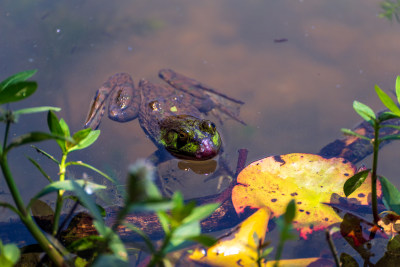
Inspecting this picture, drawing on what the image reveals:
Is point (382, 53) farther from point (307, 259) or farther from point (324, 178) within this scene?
point (307, 259)

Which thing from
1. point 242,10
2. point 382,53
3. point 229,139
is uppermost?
point 242,10

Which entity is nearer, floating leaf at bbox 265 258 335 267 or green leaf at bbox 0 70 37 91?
green leaf at bbox 0 70 37 91

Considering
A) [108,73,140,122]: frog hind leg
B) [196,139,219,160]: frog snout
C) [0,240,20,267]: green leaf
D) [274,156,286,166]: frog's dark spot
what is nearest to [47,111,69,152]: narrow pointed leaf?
[0,240,20,267]: green leaf

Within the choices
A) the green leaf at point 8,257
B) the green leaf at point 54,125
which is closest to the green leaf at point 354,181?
the green leaf at point 54,125

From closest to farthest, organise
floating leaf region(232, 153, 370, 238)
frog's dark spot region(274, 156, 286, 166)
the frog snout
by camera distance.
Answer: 1. floating leaf region(232, 153, 370, 238)
2. frog's dark spot region(274, 156, 286, 166)
3. the frog snout

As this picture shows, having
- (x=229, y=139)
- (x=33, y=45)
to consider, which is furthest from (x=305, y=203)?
(x=33, y=45)

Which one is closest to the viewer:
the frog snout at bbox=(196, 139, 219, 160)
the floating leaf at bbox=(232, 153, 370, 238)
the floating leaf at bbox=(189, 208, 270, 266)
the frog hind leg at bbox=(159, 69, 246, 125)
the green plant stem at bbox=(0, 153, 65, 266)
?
the green plant stem at bbox=(0, 153, 65, 266)

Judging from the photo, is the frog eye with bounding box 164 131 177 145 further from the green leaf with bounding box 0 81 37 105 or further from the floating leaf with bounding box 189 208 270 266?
the green leaf with bounding box 0 81 37 105

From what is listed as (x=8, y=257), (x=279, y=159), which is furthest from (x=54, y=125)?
(x=279, y=159)
